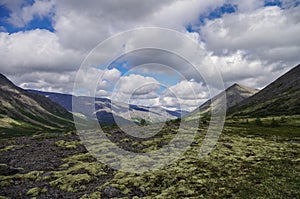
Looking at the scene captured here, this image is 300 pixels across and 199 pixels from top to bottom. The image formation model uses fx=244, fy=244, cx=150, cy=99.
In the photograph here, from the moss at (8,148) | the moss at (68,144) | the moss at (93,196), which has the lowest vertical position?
the moss at (93,196)

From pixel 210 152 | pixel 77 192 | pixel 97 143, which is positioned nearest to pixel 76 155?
pixel 97 143

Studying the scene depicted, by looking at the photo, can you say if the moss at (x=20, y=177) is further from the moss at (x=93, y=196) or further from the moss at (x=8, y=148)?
the moss at (x=8, y=148)

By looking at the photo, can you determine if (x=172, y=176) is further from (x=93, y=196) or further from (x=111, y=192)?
(x=93, y=196)

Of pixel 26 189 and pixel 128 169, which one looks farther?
pixel 128 169

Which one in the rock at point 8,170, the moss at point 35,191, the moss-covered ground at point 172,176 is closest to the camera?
the moss-covered ground at point 172,176

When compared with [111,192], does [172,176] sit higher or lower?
Result: higher

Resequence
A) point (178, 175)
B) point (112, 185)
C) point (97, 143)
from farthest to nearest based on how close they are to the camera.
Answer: point (97, 143) < point (178, 175) < point (112, 185)

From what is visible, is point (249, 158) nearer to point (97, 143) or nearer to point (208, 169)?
point (208, 169)

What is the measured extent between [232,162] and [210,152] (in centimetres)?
796

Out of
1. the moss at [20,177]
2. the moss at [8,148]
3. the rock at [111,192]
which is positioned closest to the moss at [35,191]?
the moss at [20,177]

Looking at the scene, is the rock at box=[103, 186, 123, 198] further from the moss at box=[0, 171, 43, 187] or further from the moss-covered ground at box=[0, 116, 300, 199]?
the moss at box=[0, 171, 43, 187]

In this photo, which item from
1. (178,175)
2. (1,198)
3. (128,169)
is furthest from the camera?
(128,169)

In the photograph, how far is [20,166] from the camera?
1766 inches

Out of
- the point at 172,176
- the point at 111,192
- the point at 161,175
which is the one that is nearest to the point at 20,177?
the point at 111,192
